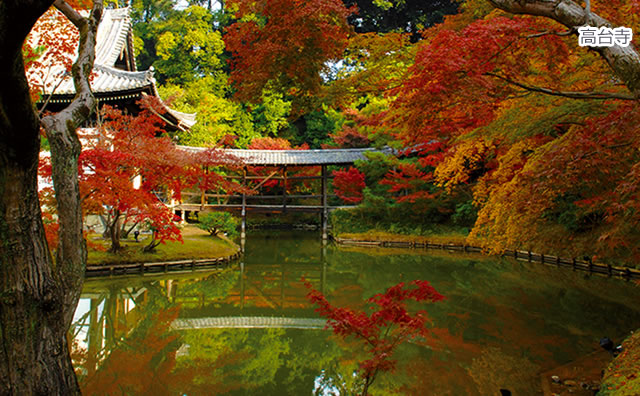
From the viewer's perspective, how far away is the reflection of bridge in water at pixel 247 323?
6340 mm

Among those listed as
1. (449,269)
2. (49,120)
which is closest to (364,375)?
(49,120)

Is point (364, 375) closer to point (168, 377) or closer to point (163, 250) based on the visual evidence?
point (168, 377)

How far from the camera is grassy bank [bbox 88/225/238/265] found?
9.38 metres

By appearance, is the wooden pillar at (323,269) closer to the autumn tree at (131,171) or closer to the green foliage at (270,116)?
the autumn tree at (131,171)

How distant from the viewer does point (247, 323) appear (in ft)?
21.6

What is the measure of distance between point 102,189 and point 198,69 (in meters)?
17.0

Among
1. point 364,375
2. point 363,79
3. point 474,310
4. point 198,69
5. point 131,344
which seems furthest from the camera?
point 198,69

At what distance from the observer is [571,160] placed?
347cm

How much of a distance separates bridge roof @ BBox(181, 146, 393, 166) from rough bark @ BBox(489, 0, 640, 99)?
13556mm

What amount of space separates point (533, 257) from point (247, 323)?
29.0ft

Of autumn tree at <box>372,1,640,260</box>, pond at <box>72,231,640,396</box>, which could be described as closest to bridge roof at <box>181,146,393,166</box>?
pond at <box>72,231,640,396</box>

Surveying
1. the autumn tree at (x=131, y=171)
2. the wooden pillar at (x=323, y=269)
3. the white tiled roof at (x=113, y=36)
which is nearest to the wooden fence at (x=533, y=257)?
the wooden pillar at (x=323, y=269)

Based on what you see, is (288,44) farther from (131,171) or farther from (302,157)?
(302,157)

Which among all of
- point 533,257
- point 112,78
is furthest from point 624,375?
point 112,78
